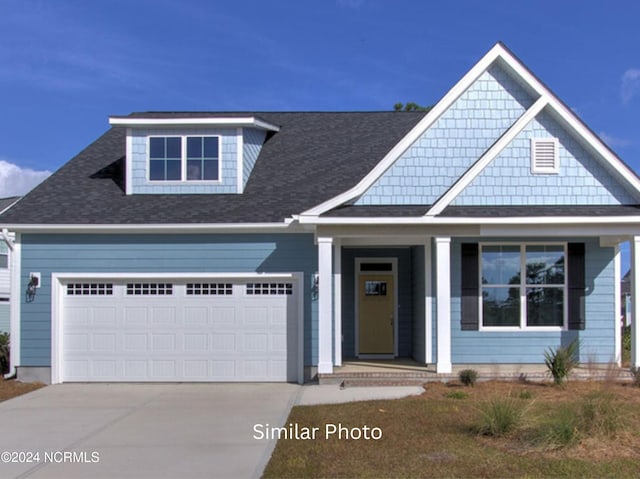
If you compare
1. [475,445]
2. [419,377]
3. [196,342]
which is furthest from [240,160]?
[475,445]

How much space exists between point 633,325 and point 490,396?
413cm

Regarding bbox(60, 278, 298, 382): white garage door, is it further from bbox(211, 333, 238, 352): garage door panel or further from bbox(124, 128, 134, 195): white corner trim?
bbox(124, 128, 134, 195): white corner trim

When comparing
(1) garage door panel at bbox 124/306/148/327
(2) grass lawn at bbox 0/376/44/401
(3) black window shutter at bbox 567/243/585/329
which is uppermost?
(3) black window shutter at bbox 567/243/585/329

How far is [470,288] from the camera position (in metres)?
14.0

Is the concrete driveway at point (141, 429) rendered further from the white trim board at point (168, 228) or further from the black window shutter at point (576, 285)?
the black window shutter at point (576, 285)

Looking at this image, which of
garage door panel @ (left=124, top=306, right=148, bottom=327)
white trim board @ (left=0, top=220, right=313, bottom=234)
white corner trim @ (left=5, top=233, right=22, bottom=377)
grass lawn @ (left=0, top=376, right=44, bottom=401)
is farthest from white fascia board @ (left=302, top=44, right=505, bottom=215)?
grass lawn @ (left=0, top=376, right=44, bottom=401)

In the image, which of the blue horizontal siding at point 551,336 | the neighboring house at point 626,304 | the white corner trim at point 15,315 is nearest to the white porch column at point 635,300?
the blue horizontal siding at point 551,336

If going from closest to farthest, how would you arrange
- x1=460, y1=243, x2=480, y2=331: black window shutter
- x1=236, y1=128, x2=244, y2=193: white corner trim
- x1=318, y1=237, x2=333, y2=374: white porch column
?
x1=318, y1=237, x2=333, y2=374: white porch column, x1=460, y1=243, x2=480, y2=331: black window shutter, x1=236, y1=128, x2=244, y2=193: white corner trim

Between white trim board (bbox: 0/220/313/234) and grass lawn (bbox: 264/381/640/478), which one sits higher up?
white trim board (bbox: 0/220/313/234)

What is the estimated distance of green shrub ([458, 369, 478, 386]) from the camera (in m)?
12.6

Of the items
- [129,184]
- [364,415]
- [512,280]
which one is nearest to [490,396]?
[364,415]

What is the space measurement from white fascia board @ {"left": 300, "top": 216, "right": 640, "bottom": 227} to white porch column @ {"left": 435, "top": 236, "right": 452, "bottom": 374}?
475mm

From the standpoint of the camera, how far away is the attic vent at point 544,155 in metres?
13.6

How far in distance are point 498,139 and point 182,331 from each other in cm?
769
